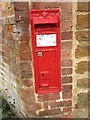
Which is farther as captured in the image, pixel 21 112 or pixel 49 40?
pixel 21 112

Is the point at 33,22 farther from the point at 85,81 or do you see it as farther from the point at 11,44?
the point at 85,81

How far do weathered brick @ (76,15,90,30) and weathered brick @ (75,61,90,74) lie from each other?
34cm

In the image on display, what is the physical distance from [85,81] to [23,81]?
2.01 feet

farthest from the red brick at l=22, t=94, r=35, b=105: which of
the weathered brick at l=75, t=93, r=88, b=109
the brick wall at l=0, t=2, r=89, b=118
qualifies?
the weathered brick at l=75, t=93, r=88, b=109

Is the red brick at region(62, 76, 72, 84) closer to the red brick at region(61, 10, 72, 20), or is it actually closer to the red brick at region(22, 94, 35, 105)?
the red brick at region(22, 94, 35, 105)

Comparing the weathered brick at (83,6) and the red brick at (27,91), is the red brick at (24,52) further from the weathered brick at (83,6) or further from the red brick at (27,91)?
the weathered brick at (83,6)

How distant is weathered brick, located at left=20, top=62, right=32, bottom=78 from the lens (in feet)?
7.44

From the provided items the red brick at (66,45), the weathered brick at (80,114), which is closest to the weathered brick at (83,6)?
the red brick at (66,45)

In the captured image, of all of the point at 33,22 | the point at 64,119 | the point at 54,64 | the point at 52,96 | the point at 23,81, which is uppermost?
the point at 33,22

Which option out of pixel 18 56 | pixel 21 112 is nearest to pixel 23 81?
pixel 18 56

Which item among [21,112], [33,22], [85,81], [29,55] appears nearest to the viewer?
[33,22]

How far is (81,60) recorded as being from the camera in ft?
7.64

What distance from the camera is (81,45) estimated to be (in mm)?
2289

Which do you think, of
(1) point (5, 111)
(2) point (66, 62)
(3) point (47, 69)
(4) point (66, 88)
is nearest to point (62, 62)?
(2) point (66, 62)
